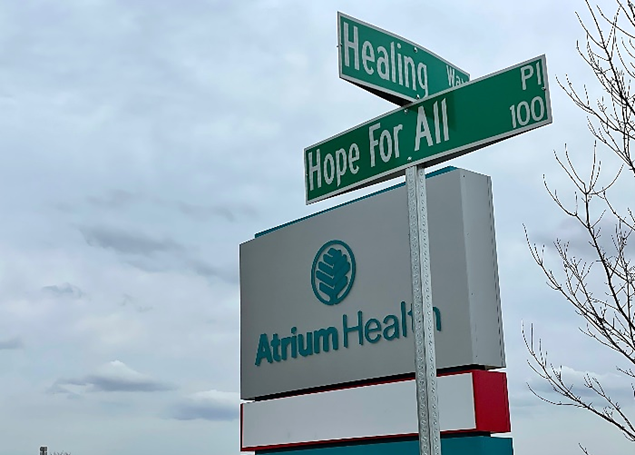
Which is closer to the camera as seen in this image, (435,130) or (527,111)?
(527,111)

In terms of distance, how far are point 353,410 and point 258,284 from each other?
3.40 meters

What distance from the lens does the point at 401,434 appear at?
10.6m

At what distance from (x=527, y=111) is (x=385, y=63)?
36.8 inches

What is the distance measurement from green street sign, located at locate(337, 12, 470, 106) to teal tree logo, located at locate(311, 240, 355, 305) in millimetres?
7031

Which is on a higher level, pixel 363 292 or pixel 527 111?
pixel 363 292

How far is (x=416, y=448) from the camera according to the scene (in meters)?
10.4

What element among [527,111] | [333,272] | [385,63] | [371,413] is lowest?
[371,413]

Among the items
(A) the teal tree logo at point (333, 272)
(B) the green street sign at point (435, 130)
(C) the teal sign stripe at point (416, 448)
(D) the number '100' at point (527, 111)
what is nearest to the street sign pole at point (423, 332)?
(B) the green street sign at point (435, 130)

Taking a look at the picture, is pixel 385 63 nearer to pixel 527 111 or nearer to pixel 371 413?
pixel 527 111

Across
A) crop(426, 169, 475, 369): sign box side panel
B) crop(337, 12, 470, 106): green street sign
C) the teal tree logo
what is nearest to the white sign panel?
crop(426, 169, 475, 369): sign box side panel

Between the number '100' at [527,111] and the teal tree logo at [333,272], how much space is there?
297 inches

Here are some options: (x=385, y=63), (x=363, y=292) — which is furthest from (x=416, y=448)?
(x=385, y=63)

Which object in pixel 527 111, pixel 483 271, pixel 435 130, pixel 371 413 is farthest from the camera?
pixel 371 413

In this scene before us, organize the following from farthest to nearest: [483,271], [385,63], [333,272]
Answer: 1. [333,272]
2. [483,271]
3. [385,63]
